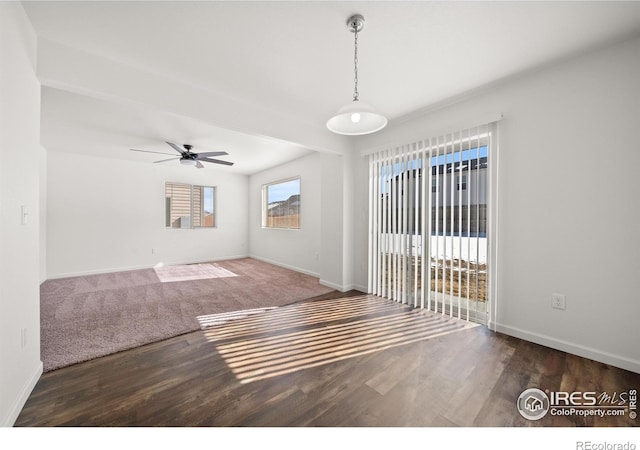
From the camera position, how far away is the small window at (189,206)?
6.28 m

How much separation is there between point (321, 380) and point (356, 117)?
189 centimetres

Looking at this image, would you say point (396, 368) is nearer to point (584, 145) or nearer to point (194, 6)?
point (584, 145)

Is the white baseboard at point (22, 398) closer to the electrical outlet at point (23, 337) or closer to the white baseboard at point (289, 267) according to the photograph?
the electrical outlet at point (23, 337)

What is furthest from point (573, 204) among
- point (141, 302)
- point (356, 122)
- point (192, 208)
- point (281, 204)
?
point (192, 208)

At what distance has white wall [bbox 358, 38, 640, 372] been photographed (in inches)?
75.7

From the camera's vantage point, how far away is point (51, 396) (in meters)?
1.61

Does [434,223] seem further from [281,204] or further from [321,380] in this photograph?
[281,204]

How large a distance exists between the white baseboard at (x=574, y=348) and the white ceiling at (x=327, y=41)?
2440 mm

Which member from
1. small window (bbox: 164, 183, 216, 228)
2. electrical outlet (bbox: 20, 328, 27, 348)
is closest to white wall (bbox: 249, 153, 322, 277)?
small window (bbox: 164, 183, 216, 228)

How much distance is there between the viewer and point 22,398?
Result: 1515 millimetres

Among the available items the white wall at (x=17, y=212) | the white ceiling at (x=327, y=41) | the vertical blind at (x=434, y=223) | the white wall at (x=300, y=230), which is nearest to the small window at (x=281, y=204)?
the white wall at (x=300, y=230)

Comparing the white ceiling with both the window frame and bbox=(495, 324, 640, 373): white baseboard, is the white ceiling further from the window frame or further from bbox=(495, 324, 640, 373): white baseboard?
the window frame

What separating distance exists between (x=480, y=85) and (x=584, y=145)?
105 cm

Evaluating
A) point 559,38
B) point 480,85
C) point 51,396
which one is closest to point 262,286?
point 51,396
